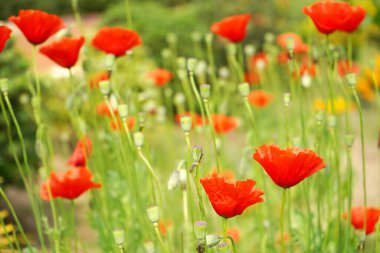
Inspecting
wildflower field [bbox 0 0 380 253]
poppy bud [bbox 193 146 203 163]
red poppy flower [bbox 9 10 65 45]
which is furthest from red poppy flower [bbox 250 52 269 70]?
poppy bud [bbox 193 146 203 163]

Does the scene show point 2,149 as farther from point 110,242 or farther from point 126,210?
point 110,242

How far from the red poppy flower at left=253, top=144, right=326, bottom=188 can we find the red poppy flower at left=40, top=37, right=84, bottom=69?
739 millimetres

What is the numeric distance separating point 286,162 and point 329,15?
0.63 meters

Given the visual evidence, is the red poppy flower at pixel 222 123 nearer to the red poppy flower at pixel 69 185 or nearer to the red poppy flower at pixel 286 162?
the red poppy flower at pixel 69 185

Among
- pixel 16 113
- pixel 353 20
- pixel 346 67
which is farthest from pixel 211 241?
pixel 16 113

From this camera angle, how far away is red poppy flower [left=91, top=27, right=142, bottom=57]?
1893mm

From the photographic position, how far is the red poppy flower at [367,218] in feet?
5.77

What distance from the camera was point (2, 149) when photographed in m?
3.78

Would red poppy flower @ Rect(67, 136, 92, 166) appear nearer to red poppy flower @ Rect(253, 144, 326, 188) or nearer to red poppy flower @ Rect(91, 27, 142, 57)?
red poppy flower @ Rect(91, 27, 142, 57)

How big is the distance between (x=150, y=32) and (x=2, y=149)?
352 cm

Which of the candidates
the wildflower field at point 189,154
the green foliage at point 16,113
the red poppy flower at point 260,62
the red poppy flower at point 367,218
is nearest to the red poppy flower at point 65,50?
the wildflower field at point 189,154

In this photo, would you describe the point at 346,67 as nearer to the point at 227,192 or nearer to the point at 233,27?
the point at 233,27

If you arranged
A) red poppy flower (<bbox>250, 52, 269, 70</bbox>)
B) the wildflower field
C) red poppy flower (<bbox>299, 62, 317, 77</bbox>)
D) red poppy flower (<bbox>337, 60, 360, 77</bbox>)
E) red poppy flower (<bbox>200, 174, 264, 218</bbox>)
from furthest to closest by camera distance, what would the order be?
red poppy flower (<bbox>250, 52, 269, 70</bbox>), red poppy flower (<bbox>299, 62, 317, 77</bbox>), red poppy flower (<bbox>337, 60, 360, 77</bbox>), the wildflower field, red poppy flower (<bbox>200, 174, 264, 218</bbox>)

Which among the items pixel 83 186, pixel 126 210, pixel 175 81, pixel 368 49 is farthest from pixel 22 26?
pixel 368 49
